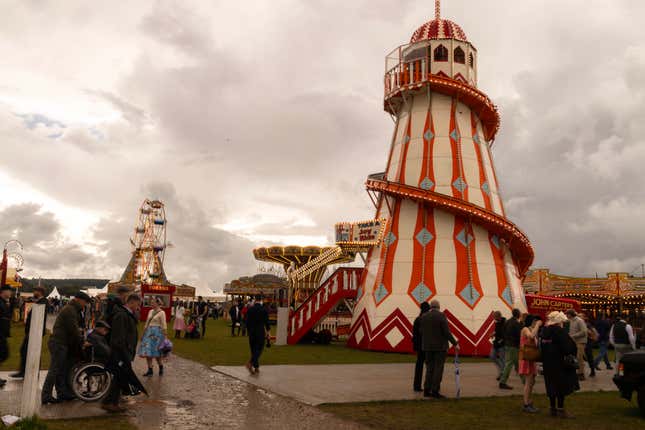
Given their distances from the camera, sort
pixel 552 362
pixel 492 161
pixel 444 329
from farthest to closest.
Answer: pixel 492 161 → pixel 444 329 → pixel 552 362

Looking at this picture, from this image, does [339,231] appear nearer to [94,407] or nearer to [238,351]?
[238,351]

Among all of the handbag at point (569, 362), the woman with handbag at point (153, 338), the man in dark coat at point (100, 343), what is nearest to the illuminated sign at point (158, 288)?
the woman with handbag at point (153, 338)

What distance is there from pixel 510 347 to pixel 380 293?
8651 millimetres

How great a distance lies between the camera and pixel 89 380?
26.6 ft

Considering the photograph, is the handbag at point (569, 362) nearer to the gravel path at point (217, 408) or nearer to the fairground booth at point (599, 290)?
the gravel path at point (217, 408)

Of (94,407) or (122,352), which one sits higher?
(122,352)

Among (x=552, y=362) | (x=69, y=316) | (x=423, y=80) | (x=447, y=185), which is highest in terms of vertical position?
(x=423, y=80)

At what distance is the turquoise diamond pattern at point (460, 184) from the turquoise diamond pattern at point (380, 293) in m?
4.66

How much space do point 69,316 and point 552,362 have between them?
739 cm

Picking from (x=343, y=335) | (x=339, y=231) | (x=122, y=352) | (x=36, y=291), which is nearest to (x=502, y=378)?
(x=122, y=352)

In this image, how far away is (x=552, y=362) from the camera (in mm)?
8297

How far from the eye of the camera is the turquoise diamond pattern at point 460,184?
2036cm

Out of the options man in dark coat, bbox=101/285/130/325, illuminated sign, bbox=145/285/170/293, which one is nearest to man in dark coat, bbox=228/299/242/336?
illuminated sign, bbox=145/285/170/293

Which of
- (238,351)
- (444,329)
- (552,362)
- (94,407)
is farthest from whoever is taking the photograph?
(238,351)
